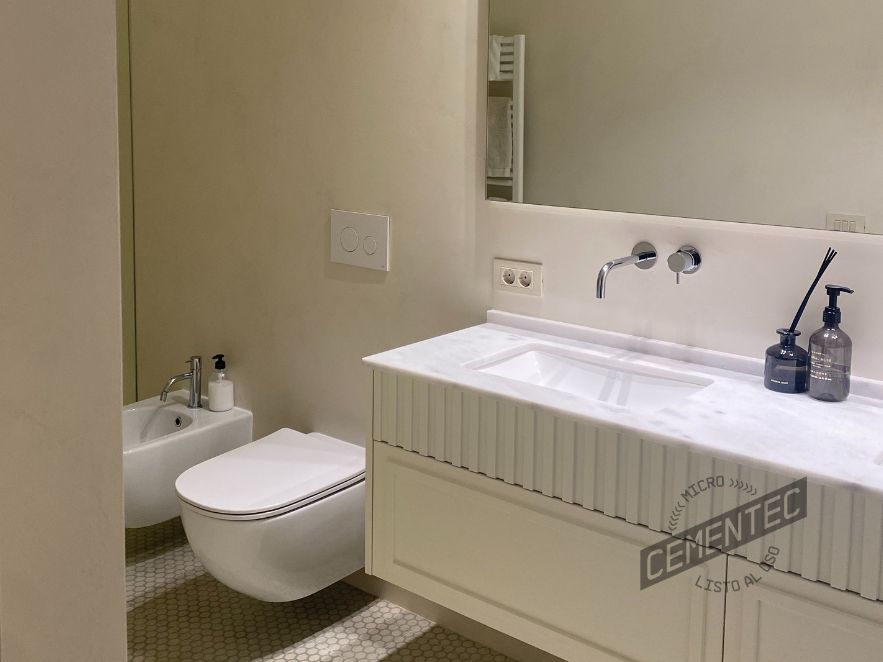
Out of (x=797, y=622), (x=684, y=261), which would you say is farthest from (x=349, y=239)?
(x=797, y=622)

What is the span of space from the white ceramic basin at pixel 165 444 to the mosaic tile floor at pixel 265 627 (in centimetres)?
19

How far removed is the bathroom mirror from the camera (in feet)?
5.74

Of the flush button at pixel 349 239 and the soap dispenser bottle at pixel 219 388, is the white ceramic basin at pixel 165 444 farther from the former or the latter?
the flush button at pixel 349 239

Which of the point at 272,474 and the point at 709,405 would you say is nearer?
the point at 709,405

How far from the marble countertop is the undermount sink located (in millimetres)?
19

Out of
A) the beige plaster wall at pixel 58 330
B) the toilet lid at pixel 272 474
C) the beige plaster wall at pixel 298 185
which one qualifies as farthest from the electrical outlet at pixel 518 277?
the beige plaster wall at pixel 58 330

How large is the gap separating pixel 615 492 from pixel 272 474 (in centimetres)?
105

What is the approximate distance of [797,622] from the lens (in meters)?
1.47

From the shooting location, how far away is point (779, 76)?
5.96ft

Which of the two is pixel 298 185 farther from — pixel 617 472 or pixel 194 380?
pixel 617 472

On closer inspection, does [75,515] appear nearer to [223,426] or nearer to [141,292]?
[223,426]

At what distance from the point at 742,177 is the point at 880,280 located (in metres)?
0.31

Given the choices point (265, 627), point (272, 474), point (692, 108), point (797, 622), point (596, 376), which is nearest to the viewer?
point (797, 622)

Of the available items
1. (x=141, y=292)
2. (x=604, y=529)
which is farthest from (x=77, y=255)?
(x=141, y=292)
